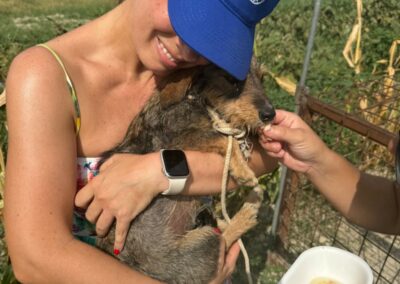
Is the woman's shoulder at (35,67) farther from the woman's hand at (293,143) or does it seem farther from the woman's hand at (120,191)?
the woman's hand at (293,143)

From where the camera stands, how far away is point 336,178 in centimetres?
222

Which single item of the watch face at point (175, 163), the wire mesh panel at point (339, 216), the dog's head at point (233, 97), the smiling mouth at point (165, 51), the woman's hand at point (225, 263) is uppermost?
the smiling mouth at point (165, 51)

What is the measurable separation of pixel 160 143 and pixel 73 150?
728 mm

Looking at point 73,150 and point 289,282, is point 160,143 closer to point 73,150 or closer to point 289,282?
point 73,150

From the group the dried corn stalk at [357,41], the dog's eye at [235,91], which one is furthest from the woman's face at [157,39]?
the dried corn stalk at [357,41]

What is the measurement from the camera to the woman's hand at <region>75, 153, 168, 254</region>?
1.97 meters

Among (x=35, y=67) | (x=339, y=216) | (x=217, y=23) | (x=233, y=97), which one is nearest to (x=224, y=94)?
(x=233, y=97)

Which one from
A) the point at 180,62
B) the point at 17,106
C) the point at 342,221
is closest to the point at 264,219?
the point at 342,221

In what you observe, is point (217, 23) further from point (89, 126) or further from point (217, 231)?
point (217, 231)

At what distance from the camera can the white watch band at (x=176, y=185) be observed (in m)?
1.98

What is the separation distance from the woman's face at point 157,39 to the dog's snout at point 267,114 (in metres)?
0.51

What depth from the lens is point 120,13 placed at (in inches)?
82.6

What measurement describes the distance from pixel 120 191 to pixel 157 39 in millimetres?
718

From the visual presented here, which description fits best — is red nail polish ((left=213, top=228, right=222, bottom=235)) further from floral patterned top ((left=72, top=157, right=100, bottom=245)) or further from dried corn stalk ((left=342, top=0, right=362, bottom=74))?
dried corn stalk ((left=342, top=0, right=362, bottom=74))
